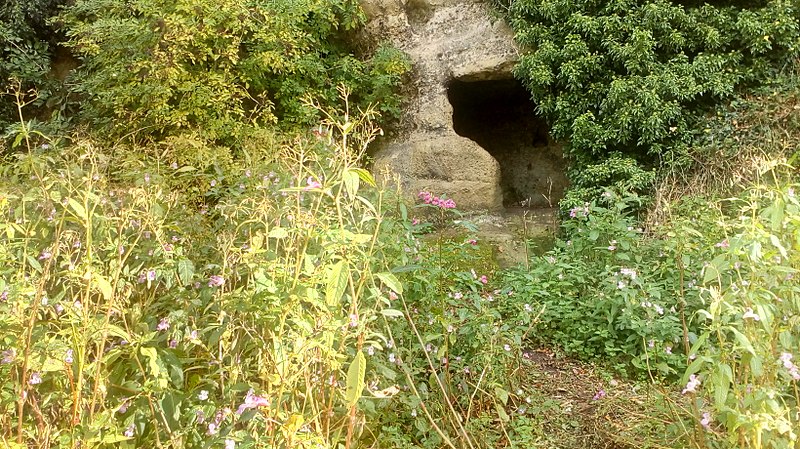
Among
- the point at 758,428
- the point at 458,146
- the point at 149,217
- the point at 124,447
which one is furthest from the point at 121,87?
the point at 758,428

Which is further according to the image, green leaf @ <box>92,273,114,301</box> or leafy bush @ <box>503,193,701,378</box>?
leafy bush @ <box>503,193,701,378</box>

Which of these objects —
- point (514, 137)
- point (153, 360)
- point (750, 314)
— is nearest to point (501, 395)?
point (750, 314)

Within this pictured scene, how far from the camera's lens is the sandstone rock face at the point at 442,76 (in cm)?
837

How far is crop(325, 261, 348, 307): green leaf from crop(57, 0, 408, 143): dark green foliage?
535 centimetres

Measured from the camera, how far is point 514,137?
10.7 meters

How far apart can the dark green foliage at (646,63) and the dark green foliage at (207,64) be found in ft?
8.02

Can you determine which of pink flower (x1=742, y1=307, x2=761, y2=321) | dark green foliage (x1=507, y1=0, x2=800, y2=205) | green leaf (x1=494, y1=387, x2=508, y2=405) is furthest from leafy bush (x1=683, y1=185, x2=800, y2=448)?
dark green foliage (x1=507, y1=0, x2=800, y2=205)

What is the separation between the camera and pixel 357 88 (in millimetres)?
8688

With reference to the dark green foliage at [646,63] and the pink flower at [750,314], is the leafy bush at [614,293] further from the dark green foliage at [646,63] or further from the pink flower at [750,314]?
the dark green foliage at [646,63]

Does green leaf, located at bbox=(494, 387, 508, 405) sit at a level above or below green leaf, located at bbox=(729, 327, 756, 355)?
below

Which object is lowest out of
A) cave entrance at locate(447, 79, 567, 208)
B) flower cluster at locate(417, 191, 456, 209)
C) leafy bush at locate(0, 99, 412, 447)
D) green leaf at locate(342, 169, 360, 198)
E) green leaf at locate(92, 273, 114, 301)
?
cave entrance at locate(447, 79, 567, 208)

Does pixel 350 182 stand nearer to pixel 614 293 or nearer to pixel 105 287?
pixel 105 287

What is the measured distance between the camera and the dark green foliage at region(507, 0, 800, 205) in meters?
6.91

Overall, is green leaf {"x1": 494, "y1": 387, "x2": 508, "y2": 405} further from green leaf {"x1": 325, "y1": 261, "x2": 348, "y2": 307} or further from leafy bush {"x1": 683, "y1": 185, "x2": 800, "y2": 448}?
green leaf {"x1": 325, "y1": 261, "x2": 348, "y2": 307}
